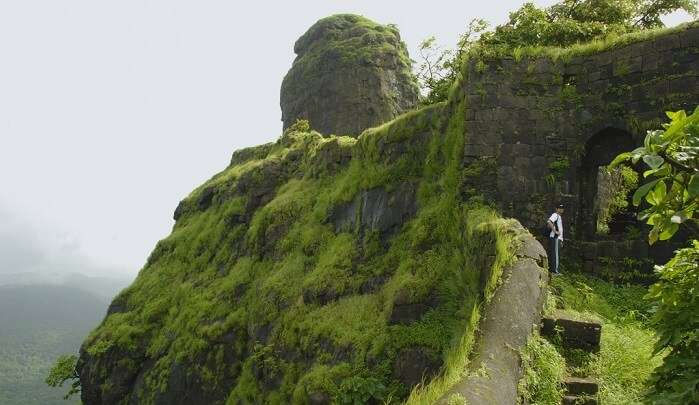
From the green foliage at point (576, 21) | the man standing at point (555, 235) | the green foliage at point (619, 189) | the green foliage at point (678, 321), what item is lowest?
the green foliage at point (678, 321)

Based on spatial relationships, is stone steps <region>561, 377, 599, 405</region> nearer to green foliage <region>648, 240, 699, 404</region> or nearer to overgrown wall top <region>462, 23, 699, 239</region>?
green foliage <region>648, 240, 699, 404</region>

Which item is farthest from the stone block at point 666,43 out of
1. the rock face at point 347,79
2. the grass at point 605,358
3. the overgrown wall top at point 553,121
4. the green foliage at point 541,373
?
the rock face at point 347,79

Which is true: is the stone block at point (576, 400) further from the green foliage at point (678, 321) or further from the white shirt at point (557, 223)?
the white shirt at point (557, 223)

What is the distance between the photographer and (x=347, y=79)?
112 feet

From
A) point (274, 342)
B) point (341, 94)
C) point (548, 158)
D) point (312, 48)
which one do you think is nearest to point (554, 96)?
point (548, 158)

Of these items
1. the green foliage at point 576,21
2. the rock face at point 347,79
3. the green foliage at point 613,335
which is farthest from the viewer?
the rock face at point 347,79

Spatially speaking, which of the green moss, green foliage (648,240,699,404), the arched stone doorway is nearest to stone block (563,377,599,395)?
the green moss

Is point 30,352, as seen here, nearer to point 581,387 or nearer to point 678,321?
point 581,387

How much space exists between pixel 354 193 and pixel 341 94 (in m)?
19.7

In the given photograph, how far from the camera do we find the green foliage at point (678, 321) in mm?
3551

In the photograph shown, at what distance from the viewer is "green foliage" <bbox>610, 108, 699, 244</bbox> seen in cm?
281

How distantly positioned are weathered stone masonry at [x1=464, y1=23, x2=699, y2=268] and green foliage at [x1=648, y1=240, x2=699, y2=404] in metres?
8.00

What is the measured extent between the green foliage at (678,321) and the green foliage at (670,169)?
2.16ft

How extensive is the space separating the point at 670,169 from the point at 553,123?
970 cm
